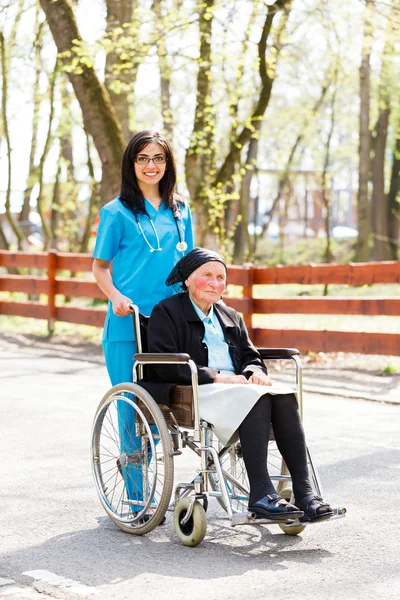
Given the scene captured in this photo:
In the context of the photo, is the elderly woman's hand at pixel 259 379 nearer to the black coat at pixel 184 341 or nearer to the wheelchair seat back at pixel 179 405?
the black coat at pixel 184 341

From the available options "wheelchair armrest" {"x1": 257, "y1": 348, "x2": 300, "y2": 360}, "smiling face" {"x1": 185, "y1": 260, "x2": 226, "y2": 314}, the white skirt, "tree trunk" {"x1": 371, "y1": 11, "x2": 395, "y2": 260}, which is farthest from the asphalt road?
"tree trunk" {"x1": 371, "y1": 11, "x2": 395, "y2": 260}

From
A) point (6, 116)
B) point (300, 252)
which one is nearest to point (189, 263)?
point (6, 116)

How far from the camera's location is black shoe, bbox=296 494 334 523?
15.9 feet

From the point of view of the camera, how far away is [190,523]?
514cm

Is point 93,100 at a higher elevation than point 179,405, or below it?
higher

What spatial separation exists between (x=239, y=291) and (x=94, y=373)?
3.62 metres

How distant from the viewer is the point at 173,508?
17.7ft

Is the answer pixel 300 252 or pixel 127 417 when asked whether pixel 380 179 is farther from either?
pixel 127 417

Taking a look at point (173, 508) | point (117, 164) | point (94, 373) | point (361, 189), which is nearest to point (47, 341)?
point (117, 164)

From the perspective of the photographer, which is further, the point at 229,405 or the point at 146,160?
the point at 146,160

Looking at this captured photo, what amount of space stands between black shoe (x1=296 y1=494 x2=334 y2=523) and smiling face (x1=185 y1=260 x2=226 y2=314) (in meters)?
1.05

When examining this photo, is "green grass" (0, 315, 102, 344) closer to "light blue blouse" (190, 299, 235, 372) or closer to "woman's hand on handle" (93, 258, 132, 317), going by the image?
"woman's hand on handle" (93, 258, 132, 317)

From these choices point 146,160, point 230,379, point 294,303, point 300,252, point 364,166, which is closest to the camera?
point 230,379

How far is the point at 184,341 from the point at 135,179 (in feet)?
2.91
